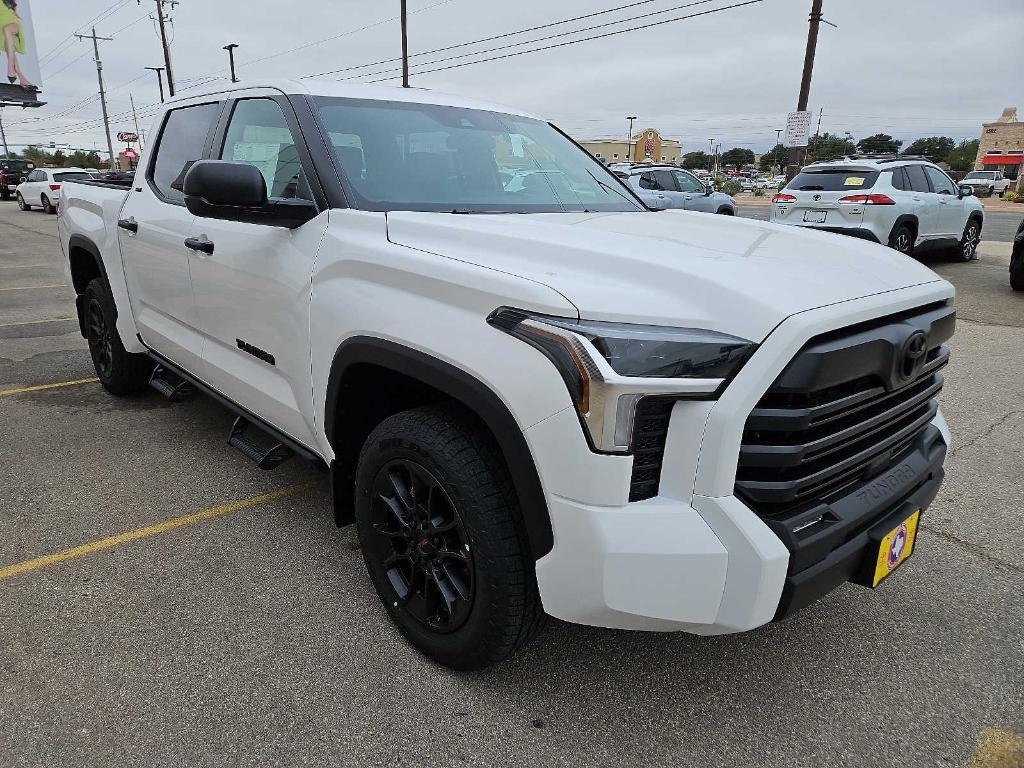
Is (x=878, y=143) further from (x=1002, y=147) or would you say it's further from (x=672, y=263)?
(x=672, y=263)

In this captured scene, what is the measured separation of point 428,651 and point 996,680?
1.84 m

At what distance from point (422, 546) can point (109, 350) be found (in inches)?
143

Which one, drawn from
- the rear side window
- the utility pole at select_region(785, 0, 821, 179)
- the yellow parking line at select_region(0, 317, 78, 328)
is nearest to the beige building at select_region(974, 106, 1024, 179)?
the utility pole at select_region(785, 0, 821, 179)

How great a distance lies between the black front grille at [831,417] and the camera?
1.69m

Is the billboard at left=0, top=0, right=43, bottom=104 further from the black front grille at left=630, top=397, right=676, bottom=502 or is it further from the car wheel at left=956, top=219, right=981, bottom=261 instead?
the black front grille at left=630, top=397, right=676, bottom=502

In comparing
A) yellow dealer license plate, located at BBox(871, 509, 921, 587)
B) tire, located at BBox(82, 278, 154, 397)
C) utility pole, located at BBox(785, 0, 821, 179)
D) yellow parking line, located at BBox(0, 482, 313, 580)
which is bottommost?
yellow parking line, located at BBox(0, 482, 313, 580)

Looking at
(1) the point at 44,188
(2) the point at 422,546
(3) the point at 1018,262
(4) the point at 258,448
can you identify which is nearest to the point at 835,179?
(3) the point at 1018,262

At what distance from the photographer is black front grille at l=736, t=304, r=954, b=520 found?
5.54 ft

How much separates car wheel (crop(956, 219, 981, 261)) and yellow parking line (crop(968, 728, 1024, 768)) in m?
12.7

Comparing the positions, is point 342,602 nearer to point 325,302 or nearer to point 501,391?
point 325,302

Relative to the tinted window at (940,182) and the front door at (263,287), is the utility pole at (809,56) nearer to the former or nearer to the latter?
the tinted window at (940,182)

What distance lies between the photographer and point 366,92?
119 inches

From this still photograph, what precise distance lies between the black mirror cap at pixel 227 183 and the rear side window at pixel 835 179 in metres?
10.4

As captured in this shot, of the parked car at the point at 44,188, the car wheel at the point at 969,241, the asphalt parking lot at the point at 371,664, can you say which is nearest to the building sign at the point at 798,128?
the car wheel at the point at 969,241
